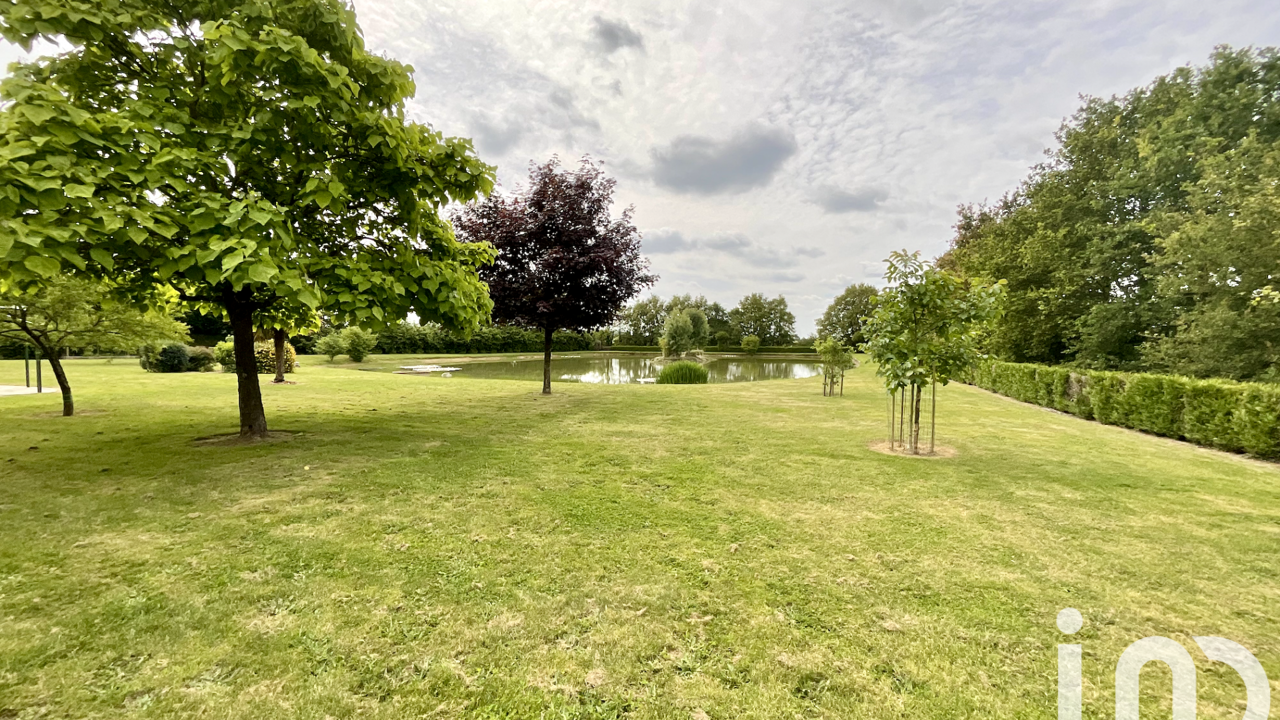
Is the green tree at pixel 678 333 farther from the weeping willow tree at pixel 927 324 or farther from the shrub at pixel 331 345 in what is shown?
the weeping willow tree at pixel 927 324

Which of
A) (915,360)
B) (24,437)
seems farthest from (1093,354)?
(24,437)

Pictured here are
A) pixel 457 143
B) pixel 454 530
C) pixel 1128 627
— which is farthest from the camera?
pixel 457 143

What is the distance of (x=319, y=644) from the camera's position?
2.29 metres

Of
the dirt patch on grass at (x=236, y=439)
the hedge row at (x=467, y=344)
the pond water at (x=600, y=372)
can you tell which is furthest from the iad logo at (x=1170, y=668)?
the hedge row at (x=467, y=344)

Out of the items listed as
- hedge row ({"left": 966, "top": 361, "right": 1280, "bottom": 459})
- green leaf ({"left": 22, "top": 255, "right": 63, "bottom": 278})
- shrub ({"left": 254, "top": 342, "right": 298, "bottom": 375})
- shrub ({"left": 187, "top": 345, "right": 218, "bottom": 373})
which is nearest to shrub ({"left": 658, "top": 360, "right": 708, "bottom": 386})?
hedge row ({"left": 966, "top": 361, "right": 1280, "bottom": 459})

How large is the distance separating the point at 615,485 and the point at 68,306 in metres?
8.51

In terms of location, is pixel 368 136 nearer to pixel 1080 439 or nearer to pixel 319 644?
pixel 319 644

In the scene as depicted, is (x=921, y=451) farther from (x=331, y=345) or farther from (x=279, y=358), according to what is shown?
(x=331, y=345)

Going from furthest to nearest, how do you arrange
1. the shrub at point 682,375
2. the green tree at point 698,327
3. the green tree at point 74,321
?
the green tree at point 698,327, the shrub at point 682,375, the green tree at point 74,321

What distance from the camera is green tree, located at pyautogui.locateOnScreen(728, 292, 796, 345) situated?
66750mm

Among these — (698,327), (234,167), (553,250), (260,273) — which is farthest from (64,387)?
(698,327)

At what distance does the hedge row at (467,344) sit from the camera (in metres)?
40.7

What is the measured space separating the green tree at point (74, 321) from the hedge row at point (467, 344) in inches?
1054

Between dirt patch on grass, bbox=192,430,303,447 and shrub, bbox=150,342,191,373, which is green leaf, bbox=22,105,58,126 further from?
shrub, bbox=150,342,191,373
